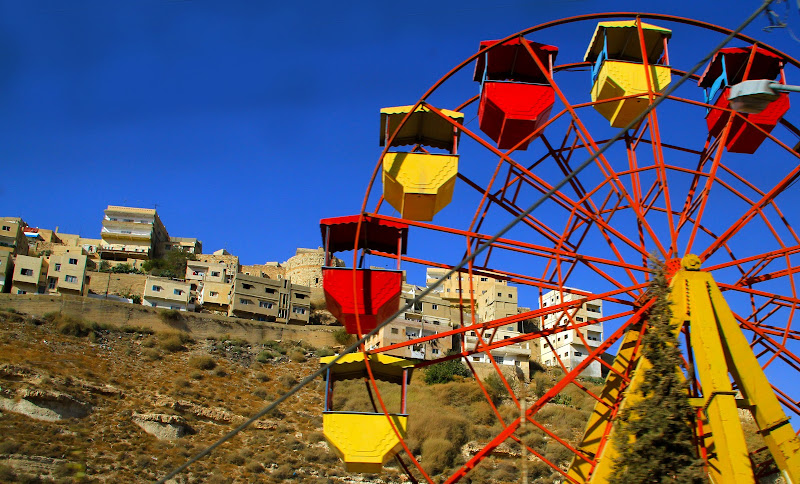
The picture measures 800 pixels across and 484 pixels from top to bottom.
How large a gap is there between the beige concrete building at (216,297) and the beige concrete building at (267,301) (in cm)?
169

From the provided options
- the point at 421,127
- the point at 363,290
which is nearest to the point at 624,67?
the point at 421,127

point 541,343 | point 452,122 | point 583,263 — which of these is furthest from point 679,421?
point 541,343

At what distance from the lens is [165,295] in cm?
6769

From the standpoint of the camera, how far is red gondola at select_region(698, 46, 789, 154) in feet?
60.6

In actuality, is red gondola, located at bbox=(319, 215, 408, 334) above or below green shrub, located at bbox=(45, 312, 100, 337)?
below

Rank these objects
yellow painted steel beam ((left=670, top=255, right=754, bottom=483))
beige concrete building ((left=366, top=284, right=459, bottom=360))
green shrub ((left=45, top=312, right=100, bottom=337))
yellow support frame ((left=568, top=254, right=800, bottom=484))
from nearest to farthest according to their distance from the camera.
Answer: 1. yellow painted steel beam ((left=670, top=255, right=754, bottom=483))
2. yellow support frame ((left=568, top=254, right=800, bottom=484))
3. green shrub ((left=45, top=312, right=100, bottom=337))
4. beige concrete building ((left=366, top=284, right=459, bottom=360))

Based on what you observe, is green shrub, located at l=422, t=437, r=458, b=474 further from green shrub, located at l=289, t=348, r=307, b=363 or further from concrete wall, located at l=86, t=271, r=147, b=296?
concrete wall, located at l=86, t=271, r=147, b=296

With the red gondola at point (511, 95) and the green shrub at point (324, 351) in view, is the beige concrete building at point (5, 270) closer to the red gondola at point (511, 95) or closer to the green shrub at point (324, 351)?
the green shrub at point (324, 351)

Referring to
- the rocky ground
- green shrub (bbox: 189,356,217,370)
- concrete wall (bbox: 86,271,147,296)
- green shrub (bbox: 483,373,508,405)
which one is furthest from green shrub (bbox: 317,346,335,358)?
concrete wall (bbox: 86,271,147,296)

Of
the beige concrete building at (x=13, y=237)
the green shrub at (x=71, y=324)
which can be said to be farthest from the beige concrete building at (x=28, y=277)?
the green shrub at (x=71, y=324)

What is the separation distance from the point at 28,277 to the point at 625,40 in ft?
197

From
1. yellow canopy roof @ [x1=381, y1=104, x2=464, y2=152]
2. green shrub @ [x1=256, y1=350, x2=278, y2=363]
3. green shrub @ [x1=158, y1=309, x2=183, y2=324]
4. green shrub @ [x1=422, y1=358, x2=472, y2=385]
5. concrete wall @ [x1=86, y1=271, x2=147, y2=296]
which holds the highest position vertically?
concrete wall @ [x1=86, y1=271, x2=147, y2=296]

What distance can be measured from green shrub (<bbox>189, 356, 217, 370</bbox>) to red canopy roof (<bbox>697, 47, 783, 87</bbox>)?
39.6 meters

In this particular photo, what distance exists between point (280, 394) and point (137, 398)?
9.00 meters
